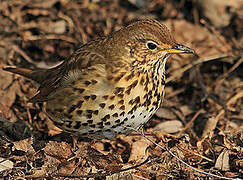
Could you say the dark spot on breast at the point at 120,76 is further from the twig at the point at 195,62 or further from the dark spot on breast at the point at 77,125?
the twig at the point at 195,62

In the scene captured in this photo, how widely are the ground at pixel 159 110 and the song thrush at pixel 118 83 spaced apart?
0.27 m

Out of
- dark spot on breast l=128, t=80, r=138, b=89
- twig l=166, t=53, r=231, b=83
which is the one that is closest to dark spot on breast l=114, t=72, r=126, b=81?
dark spot on breast l=128, t=80, r=138, b=89

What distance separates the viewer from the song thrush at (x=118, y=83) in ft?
11.2

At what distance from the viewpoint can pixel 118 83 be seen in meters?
3.42

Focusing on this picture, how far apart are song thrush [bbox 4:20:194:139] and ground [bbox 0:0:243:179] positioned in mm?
271

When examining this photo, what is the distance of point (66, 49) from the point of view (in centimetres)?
584

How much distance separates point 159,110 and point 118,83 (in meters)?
1.57

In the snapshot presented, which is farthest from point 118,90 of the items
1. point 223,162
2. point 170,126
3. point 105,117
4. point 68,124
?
point 170,126

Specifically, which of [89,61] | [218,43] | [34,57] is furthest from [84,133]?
[218,43]

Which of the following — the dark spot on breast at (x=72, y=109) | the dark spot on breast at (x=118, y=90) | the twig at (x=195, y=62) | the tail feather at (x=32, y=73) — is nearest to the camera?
the dark spot on breast at (x=118, y=90)

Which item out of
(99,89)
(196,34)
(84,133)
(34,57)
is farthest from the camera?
(196,34)

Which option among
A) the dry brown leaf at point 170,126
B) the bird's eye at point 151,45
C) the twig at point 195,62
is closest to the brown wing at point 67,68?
the bird's eye at point 151,45

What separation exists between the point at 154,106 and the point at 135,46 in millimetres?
550

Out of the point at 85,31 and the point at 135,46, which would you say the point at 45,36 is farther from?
the point at 135,46
